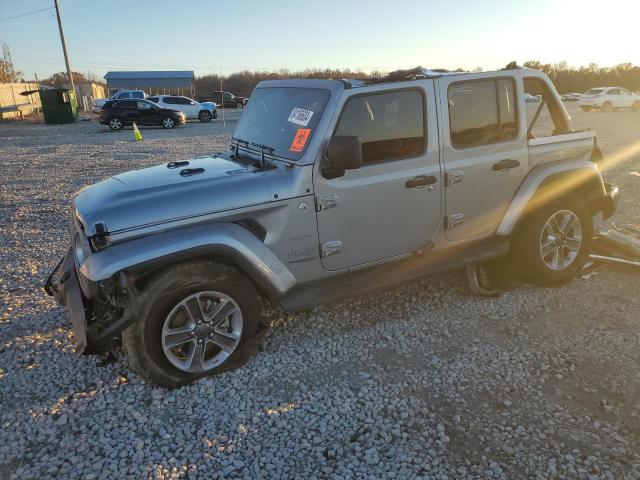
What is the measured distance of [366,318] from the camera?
4.41 metres

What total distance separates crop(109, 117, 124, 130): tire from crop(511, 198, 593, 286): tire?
2341 centimetres

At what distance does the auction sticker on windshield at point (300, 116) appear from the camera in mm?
3783

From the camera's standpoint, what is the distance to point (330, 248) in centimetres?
378

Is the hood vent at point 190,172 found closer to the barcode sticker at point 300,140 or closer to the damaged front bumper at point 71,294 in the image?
the barcode sticker at point 300,140

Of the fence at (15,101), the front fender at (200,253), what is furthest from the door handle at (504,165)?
the fence at (15,101)

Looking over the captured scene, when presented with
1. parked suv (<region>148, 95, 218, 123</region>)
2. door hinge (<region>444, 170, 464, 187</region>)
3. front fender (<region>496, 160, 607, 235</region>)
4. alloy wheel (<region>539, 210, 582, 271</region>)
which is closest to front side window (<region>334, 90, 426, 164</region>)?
door hinge (<region>444, 170, 464, 187</region>)

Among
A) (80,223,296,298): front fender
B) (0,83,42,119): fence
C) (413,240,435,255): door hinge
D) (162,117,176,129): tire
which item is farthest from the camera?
(0,83,42,119): fence

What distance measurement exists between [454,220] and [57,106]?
30027 millimetres

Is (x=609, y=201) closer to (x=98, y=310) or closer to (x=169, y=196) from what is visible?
(x=169, y=196)

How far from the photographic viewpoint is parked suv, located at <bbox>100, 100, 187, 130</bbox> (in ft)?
77.8

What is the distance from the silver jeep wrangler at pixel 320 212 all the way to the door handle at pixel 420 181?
1.1 inches

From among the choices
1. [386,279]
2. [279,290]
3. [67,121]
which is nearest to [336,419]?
[279,290]

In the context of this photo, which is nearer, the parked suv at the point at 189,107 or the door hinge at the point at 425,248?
the door hinge at the point at 425,248

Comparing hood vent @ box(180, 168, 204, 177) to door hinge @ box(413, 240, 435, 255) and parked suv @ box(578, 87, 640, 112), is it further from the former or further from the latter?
parked suv @ box(578, 87, 640, 112)
